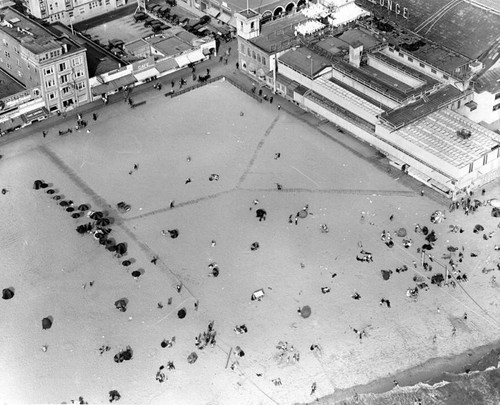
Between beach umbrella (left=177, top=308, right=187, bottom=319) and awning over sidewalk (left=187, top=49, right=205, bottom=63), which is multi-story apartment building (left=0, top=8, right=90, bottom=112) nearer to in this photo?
awning over sidewalk (left=187, top=49, right=205, bottom=63)

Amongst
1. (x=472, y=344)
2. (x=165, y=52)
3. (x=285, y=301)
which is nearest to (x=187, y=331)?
(x=285, y=301)

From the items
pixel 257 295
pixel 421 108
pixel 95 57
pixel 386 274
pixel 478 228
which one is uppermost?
pixel 421 108

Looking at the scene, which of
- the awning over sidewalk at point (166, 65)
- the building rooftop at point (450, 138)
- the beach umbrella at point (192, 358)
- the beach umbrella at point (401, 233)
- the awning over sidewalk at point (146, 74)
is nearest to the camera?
the beach umbrella at point (192, 358)

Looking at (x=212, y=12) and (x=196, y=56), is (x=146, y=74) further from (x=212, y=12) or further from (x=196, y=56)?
(x=212, y=12)

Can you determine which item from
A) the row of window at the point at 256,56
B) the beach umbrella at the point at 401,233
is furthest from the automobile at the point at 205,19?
the beach umbrella at the point at 401,233

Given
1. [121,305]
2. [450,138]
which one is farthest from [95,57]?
[450,138]

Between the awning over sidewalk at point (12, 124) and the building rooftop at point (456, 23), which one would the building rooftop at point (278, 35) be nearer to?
the building rooftop at point (456, 23)
